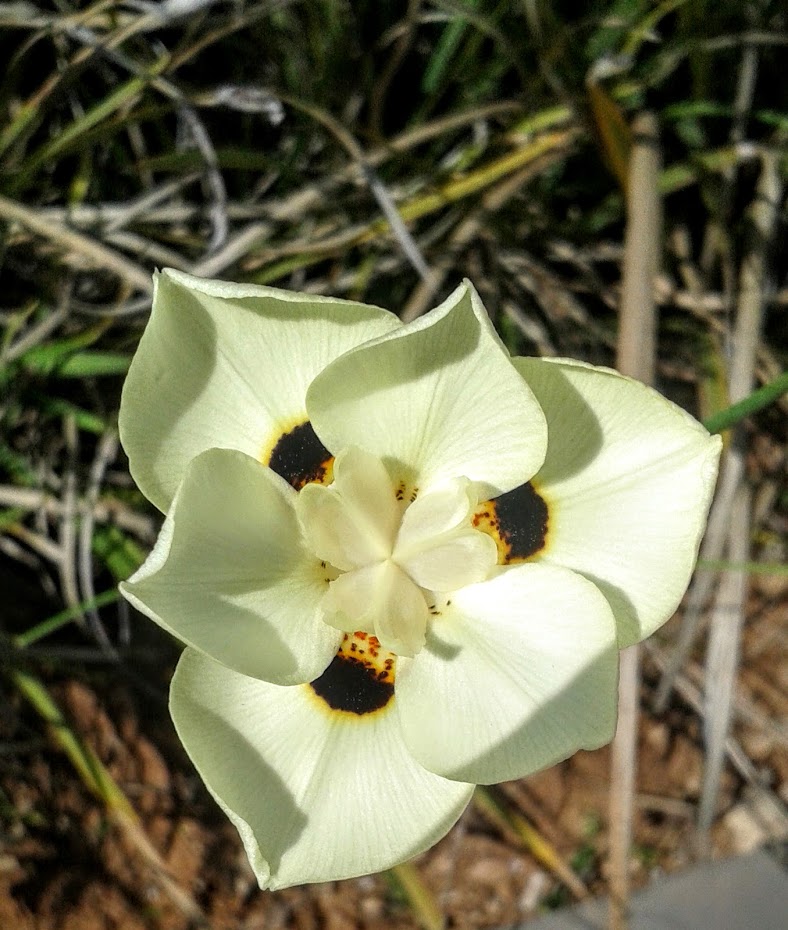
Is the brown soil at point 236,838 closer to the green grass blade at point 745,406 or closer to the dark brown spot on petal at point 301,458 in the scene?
the dark brown spot on petal at point 301,458

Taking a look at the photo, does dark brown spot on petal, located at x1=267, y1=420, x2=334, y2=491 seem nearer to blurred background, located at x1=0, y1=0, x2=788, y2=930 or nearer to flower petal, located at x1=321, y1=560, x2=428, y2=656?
flower petal, located at x1=321, y1=560, x2=428, y2=656

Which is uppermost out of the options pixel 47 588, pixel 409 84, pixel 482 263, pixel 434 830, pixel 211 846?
pixel 409 84

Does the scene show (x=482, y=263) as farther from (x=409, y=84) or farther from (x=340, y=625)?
(x=340, y=625)

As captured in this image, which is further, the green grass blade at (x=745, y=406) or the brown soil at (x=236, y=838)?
the brown soil at (x=236, y=838)

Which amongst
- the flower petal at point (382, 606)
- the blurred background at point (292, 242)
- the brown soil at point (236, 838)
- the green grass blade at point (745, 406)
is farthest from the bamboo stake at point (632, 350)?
the brown soil at point (236, 838)

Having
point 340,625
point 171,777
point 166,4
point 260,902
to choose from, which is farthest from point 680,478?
point 260,902

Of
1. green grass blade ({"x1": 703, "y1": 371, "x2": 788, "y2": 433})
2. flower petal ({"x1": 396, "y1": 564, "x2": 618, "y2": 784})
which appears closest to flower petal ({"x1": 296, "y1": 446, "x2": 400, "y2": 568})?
flower petal ({"x1": 396, "y1": 564, "x2": 618, "y2": 784})

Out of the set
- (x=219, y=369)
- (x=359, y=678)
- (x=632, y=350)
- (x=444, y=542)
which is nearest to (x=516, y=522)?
(x=444, y=542)
